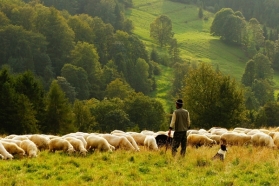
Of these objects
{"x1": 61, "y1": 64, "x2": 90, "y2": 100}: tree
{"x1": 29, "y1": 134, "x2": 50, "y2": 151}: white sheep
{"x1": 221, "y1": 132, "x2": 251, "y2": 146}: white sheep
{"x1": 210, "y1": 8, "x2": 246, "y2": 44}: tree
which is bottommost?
{"x1": 61, "y1": 64, "x2": 90, "y2": 100}: tree

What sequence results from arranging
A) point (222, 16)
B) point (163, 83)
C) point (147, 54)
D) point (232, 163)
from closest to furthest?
point (232, 163)
point (163, 83)
point (147, 54)
point (222, 16)

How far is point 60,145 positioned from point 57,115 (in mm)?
47495

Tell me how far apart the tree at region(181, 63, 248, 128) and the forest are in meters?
0.17

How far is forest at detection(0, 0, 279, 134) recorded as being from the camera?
6481cm

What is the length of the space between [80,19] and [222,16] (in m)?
79.5

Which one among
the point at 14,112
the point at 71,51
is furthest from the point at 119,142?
the point at 71,51

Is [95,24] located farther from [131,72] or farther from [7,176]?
[7,176]

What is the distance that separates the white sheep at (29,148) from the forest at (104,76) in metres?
36.0

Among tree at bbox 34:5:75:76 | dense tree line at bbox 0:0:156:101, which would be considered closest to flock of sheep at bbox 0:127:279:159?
dense tree line at bbox 0:0:156:101

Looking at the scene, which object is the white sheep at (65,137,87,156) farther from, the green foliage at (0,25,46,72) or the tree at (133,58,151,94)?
the tree at (133,58,151,94)

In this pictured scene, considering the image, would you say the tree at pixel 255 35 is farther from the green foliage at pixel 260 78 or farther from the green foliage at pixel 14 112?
the green foliage at pixel 14 112

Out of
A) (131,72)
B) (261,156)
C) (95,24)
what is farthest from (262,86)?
(261,156)

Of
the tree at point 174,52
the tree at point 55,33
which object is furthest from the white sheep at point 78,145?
the tree at point 174,52

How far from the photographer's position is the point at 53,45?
13462 centimetres
